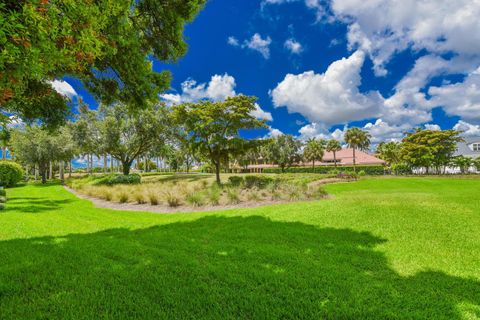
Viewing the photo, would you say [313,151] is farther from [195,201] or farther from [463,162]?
[195,201]

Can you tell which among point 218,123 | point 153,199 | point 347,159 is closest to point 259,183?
point 218,123

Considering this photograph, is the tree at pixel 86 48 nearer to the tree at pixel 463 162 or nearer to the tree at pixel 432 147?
the tree at pixel 432 147

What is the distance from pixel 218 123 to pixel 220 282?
18.4 metres

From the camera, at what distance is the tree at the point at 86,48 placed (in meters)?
2.32

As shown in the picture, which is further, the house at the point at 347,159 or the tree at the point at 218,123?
the house at the point at 347,159

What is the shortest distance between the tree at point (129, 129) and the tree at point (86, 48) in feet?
76.3

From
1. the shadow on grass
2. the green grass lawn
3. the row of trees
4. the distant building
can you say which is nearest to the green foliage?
→ the row of trees

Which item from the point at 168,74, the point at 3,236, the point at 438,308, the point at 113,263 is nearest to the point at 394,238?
the point at 438,308

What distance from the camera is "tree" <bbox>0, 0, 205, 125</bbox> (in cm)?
232

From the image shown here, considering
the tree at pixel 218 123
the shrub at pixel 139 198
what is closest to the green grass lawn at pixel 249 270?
the shrub at pixel 139 198

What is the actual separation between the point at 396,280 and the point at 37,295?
5517mm

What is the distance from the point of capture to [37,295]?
3350 millimetres

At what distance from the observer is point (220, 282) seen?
3717 millimetres

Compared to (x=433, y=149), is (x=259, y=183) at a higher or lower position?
lower
